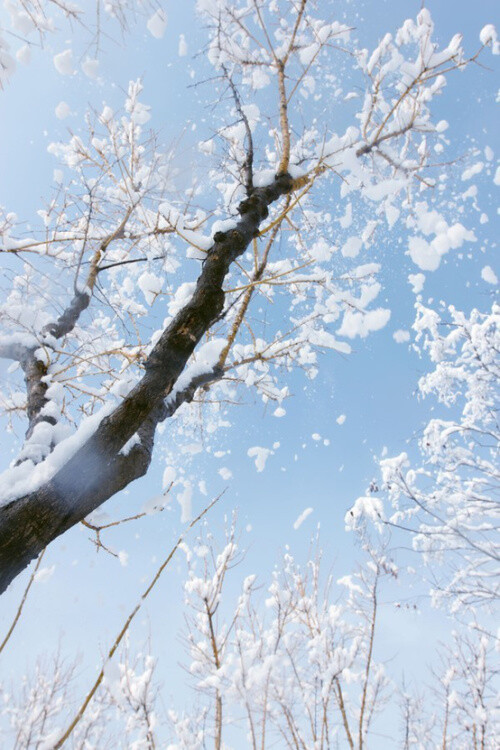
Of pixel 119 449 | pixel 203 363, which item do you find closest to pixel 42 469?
pixel 119 449

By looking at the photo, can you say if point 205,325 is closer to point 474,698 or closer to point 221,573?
point 221,573

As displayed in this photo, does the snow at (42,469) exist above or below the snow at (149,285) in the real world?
below

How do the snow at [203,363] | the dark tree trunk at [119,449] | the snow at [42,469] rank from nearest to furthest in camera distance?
the dark tree trunk at [119,449] < the snow at [42,469] < the snow at [203,363]

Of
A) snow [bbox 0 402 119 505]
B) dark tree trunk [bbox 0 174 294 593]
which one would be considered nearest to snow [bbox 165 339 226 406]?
dark tree trunk [bbox 0 174 294 593]

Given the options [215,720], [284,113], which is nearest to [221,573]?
[215,720]

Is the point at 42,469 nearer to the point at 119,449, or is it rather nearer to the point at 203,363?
the point at 119,449

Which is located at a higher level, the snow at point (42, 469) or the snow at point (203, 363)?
the snow at point (203, 363)

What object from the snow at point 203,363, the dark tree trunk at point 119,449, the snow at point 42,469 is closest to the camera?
the dark tree trunk at point 119,449

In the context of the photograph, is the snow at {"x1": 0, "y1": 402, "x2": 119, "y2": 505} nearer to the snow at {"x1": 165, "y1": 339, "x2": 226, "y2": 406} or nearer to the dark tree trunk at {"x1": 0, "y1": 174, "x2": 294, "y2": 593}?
the dark tree trunk at {"x1": 0, "y1": 174, "x2": 294, "y2": 593}

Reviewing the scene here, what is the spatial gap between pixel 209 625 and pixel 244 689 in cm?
88

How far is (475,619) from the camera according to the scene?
6883 millimetres

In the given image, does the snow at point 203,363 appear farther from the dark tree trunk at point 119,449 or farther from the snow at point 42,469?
the snow at point 42,469

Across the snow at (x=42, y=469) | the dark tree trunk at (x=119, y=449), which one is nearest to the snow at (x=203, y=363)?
the dark tree trunk at (x=119, y=449)

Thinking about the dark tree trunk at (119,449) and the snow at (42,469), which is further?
the snow at (42,469)
